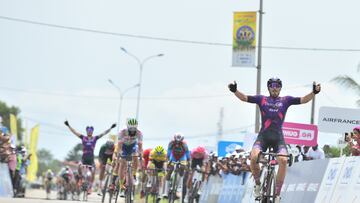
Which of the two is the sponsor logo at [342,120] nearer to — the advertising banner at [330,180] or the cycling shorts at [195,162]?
the cycling shorts at [195,162]

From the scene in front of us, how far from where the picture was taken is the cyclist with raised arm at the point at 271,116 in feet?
50.2

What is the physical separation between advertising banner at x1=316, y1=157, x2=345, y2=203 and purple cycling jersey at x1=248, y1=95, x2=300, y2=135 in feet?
4.02

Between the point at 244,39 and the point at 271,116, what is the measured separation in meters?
22.9

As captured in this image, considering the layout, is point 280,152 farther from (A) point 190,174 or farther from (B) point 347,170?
(A) point 190,174

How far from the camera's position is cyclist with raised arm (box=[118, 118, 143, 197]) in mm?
19875

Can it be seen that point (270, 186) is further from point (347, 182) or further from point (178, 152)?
point (178, 152)

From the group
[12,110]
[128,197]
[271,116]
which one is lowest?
[128,197]

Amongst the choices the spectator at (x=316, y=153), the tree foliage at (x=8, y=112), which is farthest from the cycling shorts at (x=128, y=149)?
the tree foliage at (x=8, y=112)

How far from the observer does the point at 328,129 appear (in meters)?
22.8

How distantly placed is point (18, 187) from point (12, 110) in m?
102

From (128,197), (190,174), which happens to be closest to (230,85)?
(128,197)

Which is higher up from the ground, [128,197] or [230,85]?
[230,85]

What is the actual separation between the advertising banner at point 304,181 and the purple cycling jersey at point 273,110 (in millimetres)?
1456

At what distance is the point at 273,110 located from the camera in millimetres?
15602
